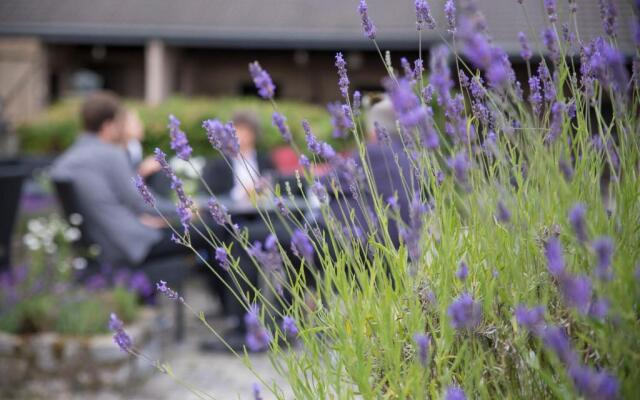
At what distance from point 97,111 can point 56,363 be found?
5.69 feet

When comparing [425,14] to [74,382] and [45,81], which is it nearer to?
[74,382]

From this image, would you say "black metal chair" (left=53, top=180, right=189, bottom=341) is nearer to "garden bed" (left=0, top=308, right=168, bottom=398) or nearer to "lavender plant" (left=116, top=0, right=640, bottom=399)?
"garden bed" (left=0, top=308, right=168, bottom=398)

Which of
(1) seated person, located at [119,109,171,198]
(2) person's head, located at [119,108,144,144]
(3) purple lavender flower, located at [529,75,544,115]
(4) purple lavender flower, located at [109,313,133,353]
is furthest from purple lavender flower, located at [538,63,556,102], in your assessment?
(1) seated person, located at [119,109,171,198]

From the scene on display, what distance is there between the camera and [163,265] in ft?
17.3

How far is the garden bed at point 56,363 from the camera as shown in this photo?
4316 mm

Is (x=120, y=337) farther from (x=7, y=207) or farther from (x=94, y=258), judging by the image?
(x=7, y=207)

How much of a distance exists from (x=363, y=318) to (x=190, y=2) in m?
17.0

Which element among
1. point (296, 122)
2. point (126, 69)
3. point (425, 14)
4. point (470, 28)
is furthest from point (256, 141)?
point (126, 69)

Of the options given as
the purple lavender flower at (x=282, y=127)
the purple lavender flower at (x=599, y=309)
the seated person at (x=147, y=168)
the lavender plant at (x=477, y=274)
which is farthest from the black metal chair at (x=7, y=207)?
the purple lavender flower at (x=599, y=309)

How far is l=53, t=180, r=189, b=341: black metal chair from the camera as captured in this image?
4992mm

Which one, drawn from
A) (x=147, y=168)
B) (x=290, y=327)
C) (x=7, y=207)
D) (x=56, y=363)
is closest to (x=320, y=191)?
(x=290, y=327)

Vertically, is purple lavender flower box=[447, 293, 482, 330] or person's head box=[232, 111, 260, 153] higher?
purple lavender flower box=[447, 293, 482, 330]

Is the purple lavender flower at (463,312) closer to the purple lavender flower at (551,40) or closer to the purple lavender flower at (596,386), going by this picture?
the purple lavender flower at (596,386)

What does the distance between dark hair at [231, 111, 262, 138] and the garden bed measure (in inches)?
106
